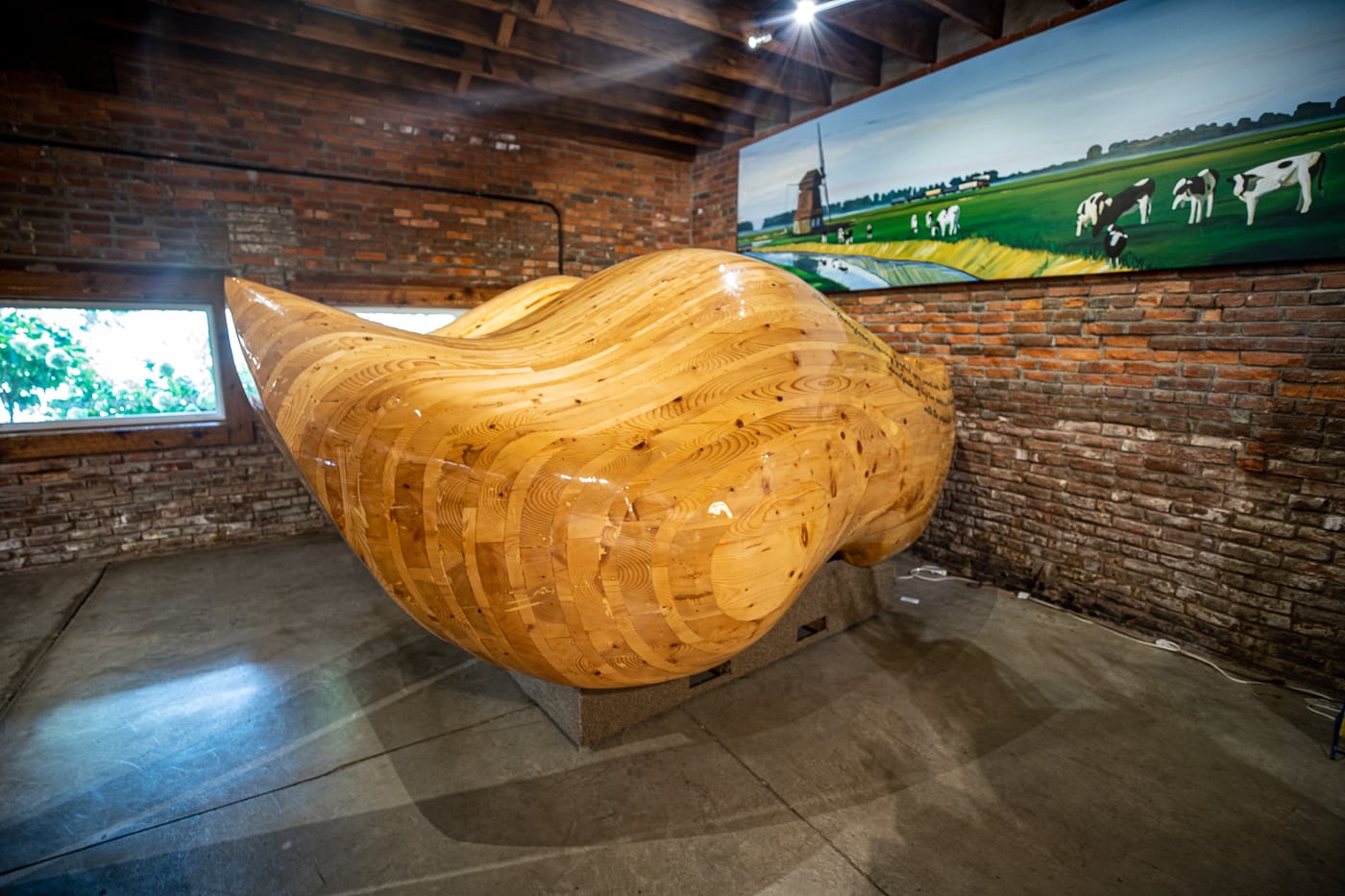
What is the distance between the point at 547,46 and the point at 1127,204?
3.07 metres

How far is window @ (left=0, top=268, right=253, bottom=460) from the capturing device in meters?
3.37

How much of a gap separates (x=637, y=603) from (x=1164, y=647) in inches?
102

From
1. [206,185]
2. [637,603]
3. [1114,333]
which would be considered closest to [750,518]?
[637,603]

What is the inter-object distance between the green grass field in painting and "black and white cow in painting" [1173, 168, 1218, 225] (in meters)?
0.02

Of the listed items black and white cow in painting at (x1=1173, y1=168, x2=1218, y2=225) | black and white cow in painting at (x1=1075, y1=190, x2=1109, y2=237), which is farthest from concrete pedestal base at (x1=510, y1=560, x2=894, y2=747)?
Result: black and white cow in painting at (x1=1173, y1=168, x2=1218, y2=225)

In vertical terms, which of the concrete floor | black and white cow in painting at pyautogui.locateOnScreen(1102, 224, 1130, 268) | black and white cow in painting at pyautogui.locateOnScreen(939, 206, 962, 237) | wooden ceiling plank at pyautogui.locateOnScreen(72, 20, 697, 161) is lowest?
the concrete floor

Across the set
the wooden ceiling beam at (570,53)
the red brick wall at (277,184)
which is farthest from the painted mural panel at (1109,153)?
the red brick wall at (277,184)

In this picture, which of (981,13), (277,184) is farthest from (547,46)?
(981,13)

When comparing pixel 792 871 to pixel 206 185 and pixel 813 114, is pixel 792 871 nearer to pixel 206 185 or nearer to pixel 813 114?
pixel 813 114

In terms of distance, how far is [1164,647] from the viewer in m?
2.64

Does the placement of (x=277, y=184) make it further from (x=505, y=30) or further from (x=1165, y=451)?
(x=1165, y=451)

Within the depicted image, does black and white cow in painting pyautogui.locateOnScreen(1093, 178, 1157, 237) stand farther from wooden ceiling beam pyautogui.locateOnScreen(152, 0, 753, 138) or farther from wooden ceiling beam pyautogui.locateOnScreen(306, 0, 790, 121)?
wooden ceiling beam pyautogui.locateOnScreen(152, 0, 753, 138)

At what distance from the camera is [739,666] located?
7.72 ft

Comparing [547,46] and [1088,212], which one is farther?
[547,46]
